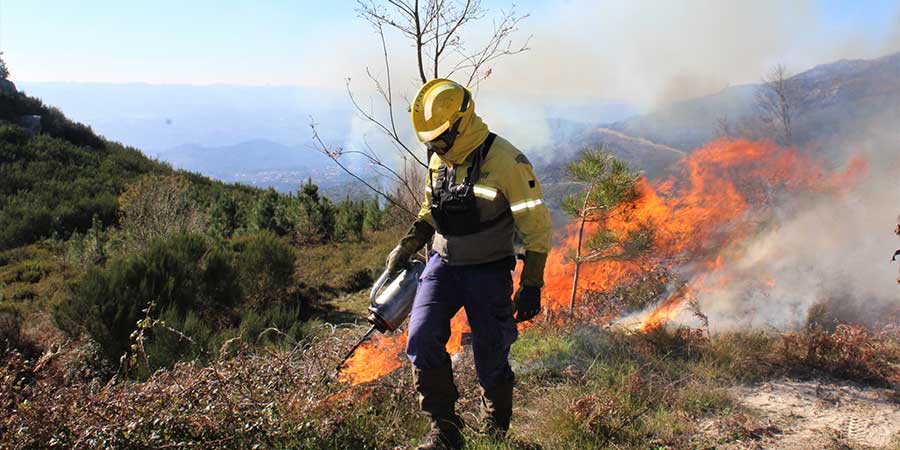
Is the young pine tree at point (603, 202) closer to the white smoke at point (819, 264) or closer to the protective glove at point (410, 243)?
the white smoke at point (819, 264)

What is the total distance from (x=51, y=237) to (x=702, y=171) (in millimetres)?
20150

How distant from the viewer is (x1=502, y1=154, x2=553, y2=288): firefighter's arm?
2674 mm

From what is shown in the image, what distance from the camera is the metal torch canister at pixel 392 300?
3209mm

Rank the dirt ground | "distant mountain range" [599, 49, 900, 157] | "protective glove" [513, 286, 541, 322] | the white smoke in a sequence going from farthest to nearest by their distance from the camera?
"distant mountain range" [599, 49, 900, 157]
the white smoke
the dirt ground
"protective glove" [513, 286, 541, 322]

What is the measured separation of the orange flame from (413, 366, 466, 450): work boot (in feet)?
13.4

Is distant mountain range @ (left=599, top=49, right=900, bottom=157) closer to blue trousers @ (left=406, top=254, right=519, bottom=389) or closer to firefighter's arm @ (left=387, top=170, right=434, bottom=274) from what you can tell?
firefighter's arm @ (left=387, top=170, right=434, bottom=274)

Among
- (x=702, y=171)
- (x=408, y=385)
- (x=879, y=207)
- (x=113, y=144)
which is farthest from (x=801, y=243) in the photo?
(x=113, y=144)

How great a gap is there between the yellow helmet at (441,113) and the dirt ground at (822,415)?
2.24 m

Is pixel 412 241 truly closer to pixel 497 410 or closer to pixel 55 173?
pixel 497 410

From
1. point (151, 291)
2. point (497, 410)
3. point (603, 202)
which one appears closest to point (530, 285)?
point (497, 410)

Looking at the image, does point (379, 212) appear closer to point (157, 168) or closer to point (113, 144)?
point (157, 168)

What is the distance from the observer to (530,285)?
2775 millimetres

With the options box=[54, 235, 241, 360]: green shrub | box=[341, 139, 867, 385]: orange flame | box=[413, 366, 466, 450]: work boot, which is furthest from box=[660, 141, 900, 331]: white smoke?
box=[54, 235, 241, 360]: green shrub

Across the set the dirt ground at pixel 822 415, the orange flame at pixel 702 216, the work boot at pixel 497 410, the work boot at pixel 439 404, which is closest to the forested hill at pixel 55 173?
the orange flame at pixel 702 216
